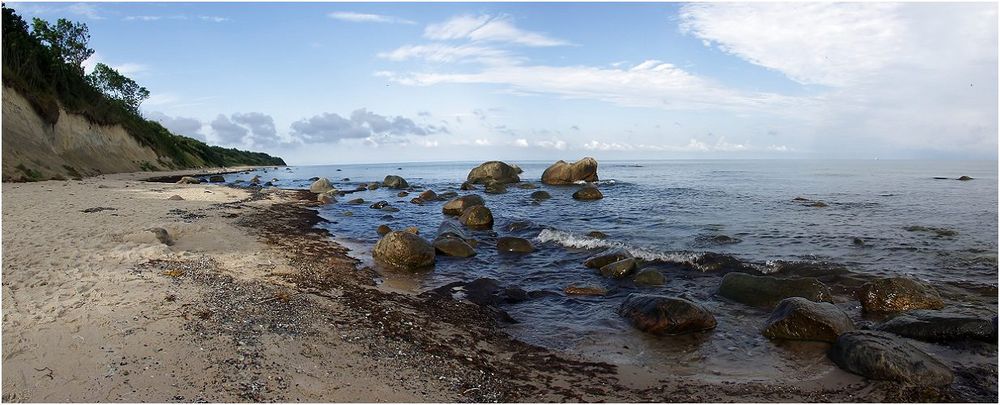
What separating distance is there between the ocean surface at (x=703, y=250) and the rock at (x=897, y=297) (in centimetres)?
36

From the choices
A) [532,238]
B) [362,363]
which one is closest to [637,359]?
[362,363]

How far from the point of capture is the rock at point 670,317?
7.36 m

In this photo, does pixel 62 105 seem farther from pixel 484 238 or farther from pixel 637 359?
pixel 637 359

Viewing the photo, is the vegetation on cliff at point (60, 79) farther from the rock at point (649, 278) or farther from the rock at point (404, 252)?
the rock at point (649, 278)

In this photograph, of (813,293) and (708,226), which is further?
(708,226)

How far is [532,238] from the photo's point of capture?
52.7 ft

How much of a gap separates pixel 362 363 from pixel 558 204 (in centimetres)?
2077

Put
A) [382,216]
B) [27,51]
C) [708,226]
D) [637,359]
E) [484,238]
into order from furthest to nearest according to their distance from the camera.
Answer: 1. [27,51]
2. [382,216]
3. [708,226]
4. [484,238]
5. [637,359]

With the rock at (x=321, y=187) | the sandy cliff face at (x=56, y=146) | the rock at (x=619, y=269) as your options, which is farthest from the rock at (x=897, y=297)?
the sandy cliff face at (x=56, y=146)

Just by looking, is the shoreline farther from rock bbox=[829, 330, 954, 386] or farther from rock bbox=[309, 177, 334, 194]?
rock bbox=[309, 177, 334, 194]

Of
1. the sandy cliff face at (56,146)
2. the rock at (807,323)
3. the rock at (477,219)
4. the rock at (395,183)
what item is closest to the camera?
the rock at (807,323)

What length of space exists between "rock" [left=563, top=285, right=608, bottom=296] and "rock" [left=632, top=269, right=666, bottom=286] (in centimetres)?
108

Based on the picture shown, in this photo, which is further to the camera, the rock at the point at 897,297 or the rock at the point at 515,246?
the rock at the point at 515,246

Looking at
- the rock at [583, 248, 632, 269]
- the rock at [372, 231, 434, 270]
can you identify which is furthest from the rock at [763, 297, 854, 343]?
the rock at [372, 231, 434, 270]
